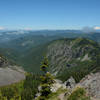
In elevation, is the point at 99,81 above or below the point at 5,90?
above

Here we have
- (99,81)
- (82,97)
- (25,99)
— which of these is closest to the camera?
(82,97)

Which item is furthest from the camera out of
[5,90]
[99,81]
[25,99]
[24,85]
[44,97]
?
[24,85]

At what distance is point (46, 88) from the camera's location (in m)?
46.8

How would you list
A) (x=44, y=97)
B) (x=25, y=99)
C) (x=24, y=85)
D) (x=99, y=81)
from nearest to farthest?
(x=99, y=81)
(x=44, y=97)
(x=25, y=99)
(x=24, y=85)

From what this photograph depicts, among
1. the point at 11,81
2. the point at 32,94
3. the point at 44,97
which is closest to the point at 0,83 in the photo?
the point at 11,81

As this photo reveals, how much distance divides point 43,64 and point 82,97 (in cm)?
2284

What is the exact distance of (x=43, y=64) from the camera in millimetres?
49219

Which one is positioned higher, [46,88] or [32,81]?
[46,88]

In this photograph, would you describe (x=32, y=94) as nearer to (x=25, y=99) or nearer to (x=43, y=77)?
(x=25, y=99)

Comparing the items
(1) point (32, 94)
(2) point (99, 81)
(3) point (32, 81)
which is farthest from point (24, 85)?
(2) point (99, 81)

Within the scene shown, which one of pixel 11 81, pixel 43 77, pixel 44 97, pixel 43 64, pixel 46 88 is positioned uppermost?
pixel 43 64

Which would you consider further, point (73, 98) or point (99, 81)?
point (99, 81)

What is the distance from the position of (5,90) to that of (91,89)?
13011cm

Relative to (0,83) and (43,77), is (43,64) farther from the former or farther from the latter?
(0,83)
